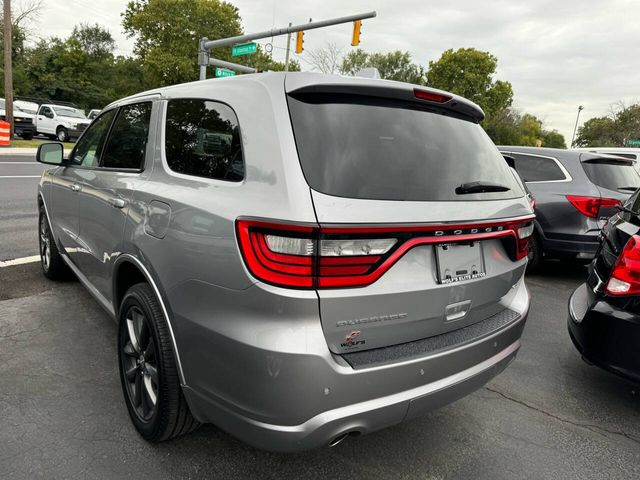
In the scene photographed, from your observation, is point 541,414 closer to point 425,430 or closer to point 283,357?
point 425,430

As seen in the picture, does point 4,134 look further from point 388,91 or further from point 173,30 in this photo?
point 173,30

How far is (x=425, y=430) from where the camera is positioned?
2.58m

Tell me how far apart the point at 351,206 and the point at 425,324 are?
0.62 metres

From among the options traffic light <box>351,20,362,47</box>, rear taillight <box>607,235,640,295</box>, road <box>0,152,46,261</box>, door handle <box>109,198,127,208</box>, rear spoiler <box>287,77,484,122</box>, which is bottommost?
road <box>0,152,46,261</box>

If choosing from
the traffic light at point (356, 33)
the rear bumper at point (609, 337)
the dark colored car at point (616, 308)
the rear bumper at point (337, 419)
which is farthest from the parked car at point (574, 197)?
the traffic light at point (356, 33)

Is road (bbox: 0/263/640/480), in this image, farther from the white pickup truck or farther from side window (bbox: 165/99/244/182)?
the white pickup truck

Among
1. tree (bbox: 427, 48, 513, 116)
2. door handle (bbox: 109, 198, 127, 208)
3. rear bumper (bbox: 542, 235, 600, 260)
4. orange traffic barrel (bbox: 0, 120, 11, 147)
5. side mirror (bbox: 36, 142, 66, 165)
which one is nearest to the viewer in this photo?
door handle (bbox: 109, 198, 127, 208)

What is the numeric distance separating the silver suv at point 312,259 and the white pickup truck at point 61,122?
22.9 m

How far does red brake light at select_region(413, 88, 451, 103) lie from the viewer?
2.07m

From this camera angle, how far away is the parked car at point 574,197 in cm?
553

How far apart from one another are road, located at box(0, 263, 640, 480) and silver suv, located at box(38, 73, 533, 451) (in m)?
0.21

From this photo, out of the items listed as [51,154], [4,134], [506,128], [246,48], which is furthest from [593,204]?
[506,128]

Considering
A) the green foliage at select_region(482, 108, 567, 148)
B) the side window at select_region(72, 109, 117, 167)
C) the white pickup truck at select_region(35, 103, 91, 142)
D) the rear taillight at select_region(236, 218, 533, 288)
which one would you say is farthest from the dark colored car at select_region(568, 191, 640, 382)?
the green foliage at select_region(482, 108, 567, 148)

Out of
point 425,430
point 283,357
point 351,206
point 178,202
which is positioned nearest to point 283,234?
point 351,206
